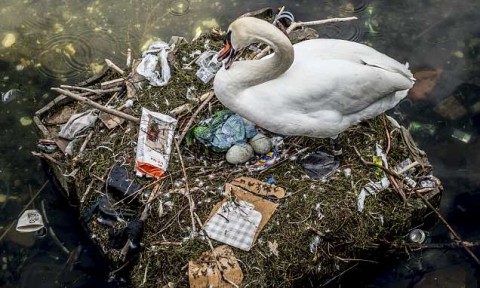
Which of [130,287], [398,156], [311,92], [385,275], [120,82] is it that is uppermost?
[311,92]

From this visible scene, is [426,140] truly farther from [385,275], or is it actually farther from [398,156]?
[385,275]

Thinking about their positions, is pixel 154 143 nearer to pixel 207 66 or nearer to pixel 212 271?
pixel 207 66

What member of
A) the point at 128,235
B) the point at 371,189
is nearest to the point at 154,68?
the point at 128,235

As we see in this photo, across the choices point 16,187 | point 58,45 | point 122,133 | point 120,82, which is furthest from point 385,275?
point 58,45

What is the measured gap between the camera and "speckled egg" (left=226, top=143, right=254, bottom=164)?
5.24 metres

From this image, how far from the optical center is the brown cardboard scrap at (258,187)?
16.9 ft

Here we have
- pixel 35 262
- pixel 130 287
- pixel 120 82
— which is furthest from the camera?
pixel 120 82

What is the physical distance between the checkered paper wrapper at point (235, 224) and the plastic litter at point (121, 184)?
688 millimetres

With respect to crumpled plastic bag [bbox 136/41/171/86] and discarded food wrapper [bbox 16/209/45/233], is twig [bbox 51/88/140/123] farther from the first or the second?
discarded food wrapper [bbox 16/209/45/233]

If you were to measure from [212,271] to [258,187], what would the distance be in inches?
31.4

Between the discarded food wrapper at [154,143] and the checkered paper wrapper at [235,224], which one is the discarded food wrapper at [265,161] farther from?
the discarded food wrapper at [154,143]

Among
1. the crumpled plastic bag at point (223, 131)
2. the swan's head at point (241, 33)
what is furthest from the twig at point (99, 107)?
the swan's head at point (241, 33)

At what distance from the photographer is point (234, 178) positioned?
17.3ft

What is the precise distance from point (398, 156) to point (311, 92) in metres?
1.24
